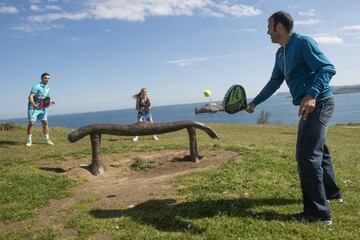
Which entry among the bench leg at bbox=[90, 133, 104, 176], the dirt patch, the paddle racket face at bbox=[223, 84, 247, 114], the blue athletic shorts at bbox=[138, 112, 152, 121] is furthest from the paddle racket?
the blue athletic shorts at bbox=[138, 112, 152, 121]

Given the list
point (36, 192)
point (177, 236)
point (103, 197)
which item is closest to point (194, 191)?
point (103, 197)

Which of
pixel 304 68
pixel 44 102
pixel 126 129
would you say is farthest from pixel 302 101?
pixel 44 102

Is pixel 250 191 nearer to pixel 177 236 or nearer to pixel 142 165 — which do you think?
pixel 177 236

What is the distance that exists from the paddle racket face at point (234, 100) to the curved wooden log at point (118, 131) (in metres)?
4.07

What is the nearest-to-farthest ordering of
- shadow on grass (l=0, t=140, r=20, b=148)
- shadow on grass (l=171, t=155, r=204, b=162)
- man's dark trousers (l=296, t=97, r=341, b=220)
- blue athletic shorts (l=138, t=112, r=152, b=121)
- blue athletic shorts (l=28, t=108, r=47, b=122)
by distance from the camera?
man's dark trousers (l=296, t=97, r=341, b=220), shadow on grass (l=171, t=155, r=204, b=162), blue athletic shorts (l=28, t=108, r=47, b=122), shadow on grass (l=0, t=140, r=20, b=148), blue athletic shorts (l=138, t=112, r=152, b=121)

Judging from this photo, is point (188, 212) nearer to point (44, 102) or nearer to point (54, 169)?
point (54, 169)

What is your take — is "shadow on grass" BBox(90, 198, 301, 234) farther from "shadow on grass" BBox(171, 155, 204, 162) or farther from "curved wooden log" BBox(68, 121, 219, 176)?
"shadow on grass" BBox(171, 155, 204, 162)

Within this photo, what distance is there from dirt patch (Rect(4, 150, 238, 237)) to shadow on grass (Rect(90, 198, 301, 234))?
1.09 ft

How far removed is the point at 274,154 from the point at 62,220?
5.90 metres

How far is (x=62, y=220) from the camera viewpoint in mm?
7449

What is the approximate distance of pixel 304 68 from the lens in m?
6.55

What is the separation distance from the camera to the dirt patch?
7.93 meters

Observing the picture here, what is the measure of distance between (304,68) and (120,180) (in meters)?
5.36

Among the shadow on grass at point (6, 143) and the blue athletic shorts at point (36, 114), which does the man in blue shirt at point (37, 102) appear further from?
the shadow on grass at point (6, 143)
